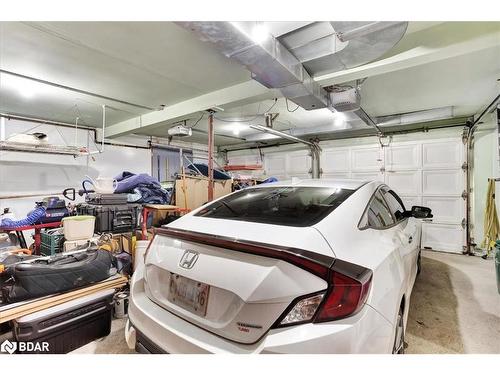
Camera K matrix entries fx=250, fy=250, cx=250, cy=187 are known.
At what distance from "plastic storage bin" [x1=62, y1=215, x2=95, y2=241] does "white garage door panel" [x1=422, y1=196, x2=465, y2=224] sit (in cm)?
664

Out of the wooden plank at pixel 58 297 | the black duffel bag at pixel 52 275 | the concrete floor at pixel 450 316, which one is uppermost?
the black duffel bag at pixel 52 275

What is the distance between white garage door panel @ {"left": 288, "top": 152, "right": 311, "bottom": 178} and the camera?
24.5 ft

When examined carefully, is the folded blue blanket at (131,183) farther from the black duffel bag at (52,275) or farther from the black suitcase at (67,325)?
the black suitcase at (67,325)

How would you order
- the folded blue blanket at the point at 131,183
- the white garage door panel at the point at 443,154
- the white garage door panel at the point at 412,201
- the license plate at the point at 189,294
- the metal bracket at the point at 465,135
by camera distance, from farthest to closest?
the white garage door panel at the point at 412,201 → the white garage door panel at the point at 443,154 → the metal bracket at the point at 465,135 → the folded blue blanket at the point at 131,183 → the license plate at the point at 189,294

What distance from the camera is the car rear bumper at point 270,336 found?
0.96 meters

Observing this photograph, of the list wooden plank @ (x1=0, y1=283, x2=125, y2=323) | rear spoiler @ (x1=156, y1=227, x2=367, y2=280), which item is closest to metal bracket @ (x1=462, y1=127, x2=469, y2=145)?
rear spoiler @ (x1=156, y1=227, x2=367, y2=280)

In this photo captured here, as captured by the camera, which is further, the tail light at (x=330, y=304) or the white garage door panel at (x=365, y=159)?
the white garage door panel at (x=365, y=159)

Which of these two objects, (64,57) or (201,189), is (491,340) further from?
(64,57)

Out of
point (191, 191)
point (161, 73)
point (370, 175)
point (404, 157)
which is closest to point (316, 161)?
point (370, 175)

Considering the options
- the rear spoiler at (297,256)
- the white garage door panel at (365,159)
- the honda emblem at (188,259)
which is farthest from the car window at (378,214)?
the white garage door panel at (365,159)

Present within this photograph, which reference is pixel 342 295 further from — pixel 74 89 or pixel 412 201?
pixel 412 201

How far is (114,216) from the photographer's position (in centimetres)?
363

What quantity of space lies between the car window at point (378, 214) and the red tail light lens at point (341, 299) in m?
0.60
